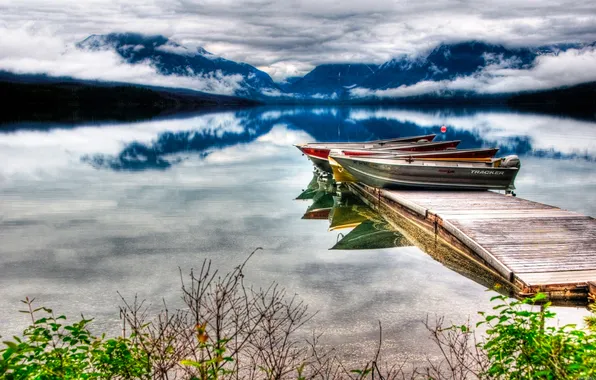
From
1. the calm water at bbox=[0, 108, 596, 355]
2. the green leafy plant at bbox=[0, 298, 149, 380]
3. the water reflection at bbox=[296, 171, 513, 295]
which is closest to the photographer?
the green leafy plant at bbox=[0, 298, 149, 380]

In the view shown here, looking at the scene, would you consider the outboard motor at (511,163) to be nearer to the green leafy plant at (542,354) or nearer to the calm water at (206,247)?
the calm water at (206,247)

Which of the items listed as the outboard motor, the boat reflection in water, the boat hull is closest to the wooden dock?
the boat hull

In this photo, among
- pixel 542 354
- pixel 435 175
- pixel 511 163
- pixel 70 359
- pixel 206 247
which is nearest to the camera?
pixel 542 354

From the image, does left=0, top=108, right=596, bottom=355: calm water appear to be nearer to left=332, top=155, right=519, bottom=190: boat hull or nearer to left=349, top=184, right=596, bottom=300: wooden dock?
left=349, top=184, right=596, bottom=300: wooden dock

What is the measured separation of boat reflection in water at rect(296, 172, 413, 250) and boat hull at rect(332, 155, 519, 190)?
162 cm

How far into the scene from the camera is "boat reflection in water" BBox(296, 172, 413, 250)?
1714cm

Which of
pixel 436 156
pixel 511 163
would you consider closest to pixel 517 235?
pixel 511 163

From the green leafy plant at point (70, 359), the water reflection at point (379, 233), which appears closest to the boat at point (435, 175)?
the water reflection at point (379, 233)

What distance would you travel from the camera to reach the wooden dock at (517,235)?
11203mm

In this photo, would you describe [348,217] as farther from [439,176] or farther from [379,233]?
[439,176]

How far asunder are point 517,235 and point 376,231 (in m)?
5.48

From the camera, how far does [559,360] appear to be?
17.5ft

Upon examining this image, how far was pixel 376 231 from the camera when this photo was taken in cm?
1889

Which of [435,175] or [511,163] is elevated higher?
[511,163]
